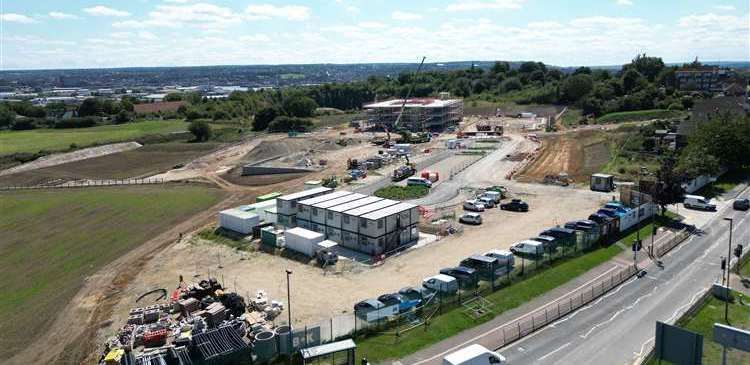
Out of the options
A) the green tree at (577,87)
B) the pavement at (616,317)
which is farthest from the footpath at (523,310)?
the green tree at (577,87)

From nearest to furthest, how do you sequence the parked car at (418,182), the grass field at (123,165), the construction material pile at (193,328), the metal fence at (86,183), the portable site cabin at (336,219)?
the construction material pile at (193,328) < the portable site cabin at (336,219) < the parked car at (418,182) < the metal fence at (86,183) < the grass field at (123,165)

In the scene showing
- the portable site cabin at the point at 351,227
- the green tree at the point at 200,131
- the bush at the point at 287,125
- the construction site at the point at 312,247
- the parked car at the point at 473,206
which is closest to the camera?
the construction site at the point at 312,247

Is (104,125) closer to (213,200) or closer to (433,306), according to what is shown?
(213,200)

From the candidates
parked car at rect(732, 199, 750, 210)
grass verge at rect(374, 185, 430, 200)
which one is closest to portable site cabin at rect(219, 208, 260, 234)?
grass verge at rect(374, 185, 430, 200)

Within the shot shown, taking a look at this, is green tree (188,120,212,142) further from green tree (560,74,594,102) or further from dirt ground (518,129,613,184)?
green tree (560,74,594,102)

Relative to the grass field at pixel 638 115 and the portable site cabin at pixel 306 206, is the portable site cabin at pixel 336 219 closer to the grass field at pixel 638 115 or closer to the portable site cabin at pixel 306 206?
the portable site cabin at pixel 306 206
